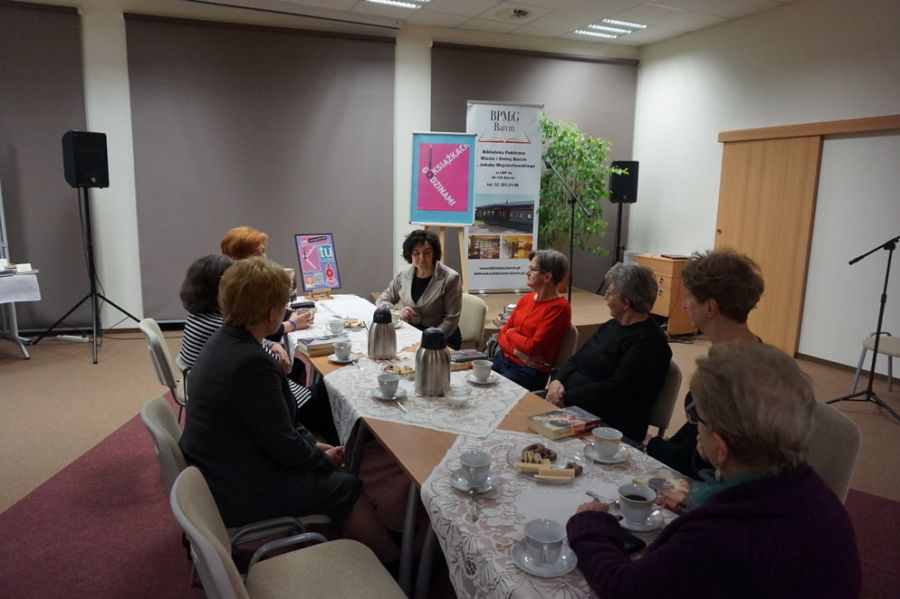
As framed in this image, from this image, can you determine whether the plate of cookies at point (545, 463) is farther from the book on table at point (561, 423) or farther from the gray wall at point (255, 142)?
the gray wall at point (255, 142)

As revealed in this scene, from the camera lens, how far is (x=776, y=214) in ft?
18.3

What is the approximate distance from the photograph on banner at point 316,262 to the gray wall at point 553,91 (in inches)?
102

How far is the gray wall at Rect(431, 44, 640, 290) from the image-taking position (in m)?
6.44

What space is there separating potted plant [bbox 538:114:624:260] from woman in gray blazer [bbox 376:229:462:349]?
124 inches

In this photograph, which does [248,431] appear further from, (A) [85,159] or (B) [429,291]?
(A) [85,159]

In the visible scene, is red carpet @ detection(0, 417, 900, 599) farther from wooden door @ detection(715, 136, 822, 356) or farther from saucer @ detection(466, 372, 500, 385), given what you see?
wooden door @ detection(715, 136, 822, 356)

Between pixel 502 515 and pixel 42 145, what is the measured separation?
231 inches

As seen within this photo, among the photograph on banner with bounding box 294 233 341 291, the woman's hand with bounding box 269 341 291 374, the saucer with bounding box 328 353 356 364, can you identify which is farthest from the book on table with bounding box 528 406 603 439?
the photograph on banner with bounding box 294 233 341 291

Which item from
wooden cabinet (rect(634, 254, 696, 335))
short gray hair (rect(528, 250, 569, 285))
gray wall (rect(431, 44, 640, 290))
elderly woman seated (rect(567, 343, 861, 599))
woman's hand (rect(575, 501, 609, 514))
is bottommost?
wooden cabinet (rect(634, 254, 696, 335))

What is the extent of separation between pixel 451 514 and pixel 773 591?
691 mm

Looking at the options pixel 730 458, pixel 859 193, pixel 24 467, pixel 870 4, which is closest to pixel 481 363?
pixel 730 458

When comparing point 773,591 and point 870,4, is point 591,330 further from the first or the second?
point 773,591

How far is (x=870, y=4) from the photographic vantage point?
15.5 ft

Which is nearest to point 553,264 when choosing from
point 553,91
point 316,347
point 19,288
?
point 316,347
